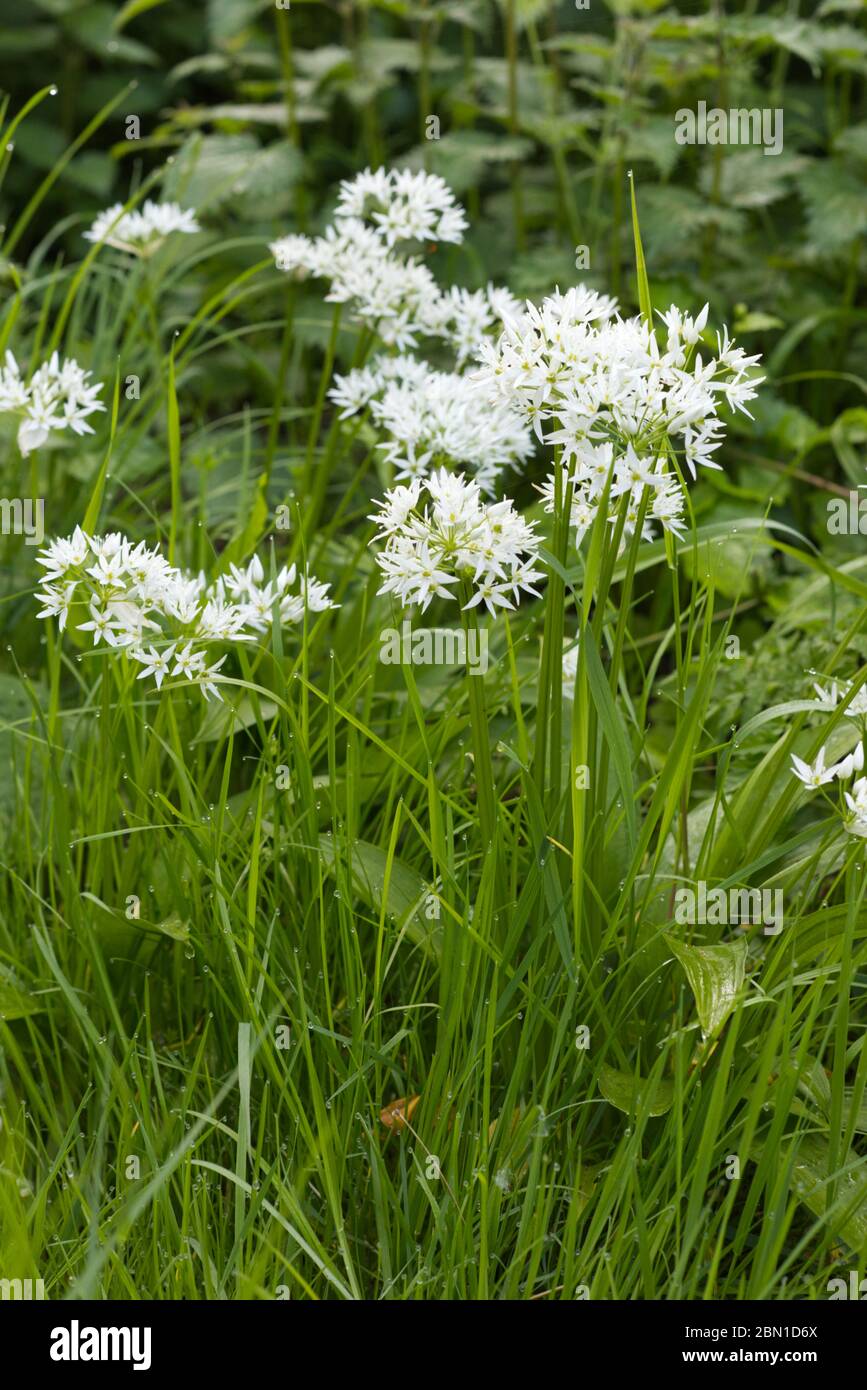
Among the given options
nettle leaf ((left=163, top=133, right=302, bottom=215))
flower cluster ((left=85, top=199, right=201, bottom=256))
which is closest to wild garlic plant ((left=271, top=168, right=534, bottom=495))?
flower cluster ((left=85, top=199, right=201, bottom=256))

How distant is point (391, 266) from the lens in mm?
2904

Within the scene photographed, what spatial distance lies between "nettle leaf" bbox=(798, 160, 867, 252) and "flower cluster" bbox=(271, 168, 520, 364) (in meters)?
1.53

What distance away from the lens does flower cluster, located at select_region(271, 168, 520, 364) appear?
114 inches

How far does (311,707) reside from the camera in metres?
2.78

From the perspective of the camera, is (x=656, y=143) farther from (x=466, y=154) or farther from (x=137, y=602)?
(x=137, y=602)

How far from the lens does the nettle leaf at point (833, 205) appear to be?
13.3 feet

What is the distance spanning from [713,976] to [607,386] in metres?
0.85

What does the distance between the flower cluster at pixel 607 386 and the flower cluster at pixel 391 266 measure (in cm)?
92

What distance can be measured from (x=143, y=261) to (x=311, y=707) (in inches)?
51.3

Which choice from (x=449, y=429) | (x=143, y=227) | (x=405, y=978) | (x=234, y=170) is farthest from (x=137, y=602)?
(x=234, y=170)

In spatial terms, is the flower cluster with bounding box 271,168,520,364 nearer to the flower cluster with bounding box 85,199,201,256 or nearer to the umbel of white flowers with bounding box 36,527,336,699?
the flower cluster with bounding box 85,199,201,256

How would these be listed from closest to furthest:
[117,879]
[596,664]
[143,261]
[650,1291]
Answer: [650,1291]
[596,664]
[117,879]
[143,261]

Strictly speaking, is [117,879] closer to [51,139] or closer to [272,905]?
[272,905]

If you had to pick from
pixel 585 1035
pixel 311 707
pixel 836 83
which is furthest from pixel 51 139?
pixel 585 1035
